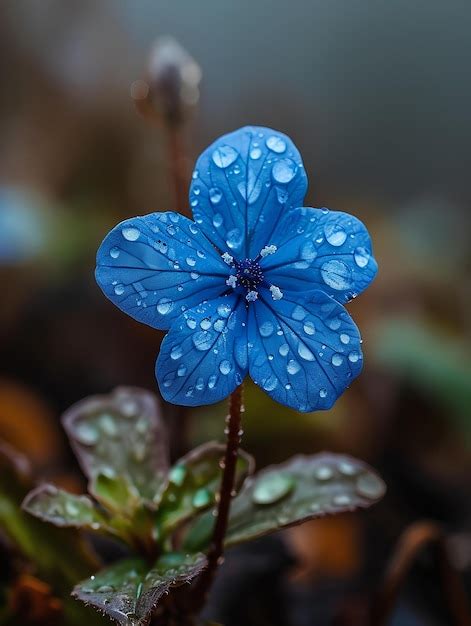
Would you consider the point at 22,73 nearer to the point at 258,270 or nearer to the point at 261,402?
the point at 261,402

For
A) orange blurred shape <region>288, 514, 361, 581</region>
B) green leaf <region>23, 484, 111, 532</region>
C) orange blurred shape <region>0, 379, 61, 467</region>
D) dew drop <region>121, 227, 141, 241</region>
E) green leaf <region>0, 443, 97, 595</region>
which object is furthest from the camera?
orange blurred shape <region>0, 379, 61, 467</region>

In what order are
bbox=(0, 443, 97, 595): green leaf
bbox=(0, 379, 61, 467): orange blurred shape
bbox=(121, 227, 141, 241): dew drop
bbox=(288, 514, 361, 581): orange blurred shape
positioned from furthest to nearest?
1. bbox=(0, 379, 61, 467): orange blurred shape
2. bbox=(288, 514, 361, 581): orange blurred shape
3. bbox=(0, 443, 97, 595): green leaf
4. bbox=(121, 227, 141, 241): dew drop

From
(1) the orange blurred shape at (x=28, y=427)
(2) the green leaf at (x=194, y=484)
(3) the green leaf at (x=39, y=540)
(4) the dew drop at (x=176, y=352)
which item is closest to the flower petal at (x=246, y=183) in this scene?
(4) the dew drop at (x=176, y=352)

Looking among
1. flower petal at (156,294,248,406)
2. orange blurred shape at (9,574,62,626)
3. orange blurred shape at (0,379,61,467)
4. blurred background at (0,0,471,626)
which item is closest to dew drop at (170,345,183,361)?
flower petal at (156,294,248,406)

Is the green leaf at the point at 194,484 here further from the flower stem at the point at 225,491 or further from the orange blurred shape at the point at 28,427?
the orange blurred shape at the point at 28,427

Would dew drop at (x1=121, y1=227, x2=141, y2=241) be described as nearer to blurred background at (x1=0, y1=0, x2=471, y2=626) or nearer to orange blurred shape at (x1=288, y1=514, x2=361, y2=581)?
blurred background at (x1=0, y1=0, x2=471, y2=626)

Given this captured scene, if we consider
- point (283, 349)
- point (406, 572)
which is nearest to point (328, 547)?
point (406, 572)
